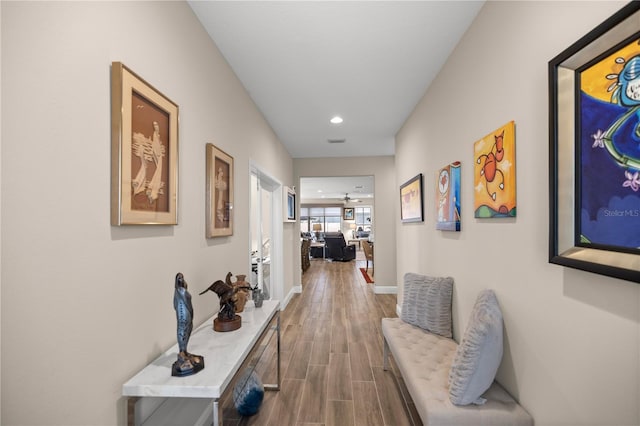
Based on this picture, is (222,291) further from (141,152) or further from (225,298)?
(141,152)

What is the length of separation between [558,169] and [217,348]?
1698 mm

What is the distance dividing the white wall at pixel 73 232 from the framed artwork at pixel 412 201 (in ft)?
8.02

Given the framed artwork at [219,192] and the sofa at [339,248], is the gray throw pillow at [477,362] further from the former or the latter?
the sofa at [339,248]

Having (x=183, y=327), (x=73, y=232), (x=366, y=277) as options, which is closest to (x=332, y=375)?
(x=183, y=327)

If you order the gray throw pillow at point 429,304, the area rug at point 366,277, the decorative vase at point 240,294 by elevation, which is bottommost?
the area rug at point 366,277

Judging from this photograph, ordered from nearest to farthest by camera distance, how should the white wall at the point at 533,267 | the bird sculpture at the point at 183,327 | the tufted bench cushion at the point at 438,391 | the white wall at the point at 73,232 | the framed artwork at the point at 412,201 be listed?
the white wall at the point at 73,232 < the white wall at the point at 533,267 < the bird sculpture at the point at 183,327 < the tufted bench cushion at the point at 438,391 < the framed artwork at the point at 412,201

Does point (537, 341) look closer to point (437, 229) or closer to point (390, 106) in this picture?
point (437, 229)

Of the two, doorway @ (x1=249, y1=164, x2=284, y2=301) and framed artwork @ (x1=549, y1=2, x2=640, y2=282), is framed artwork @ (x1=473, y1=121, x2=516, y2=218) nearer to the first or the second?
framed artwork @ (x1=549, y1=2, x2=640, y2=282)

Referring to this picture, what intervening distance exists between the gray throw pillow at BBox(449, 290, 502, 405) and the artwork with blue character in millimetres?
643

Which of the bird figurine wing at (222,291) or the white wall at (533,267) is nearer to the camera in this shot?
the white wall at (533,267)

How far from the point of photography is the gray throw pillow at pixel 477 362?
143cm

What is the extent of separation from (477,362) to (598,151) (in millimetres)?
1043

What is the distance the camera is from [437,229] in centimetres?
262

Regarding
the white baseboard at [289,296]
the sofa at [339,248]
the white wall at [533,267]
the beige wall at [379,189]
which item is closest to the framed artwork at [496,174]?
the white wall at [533,267]
